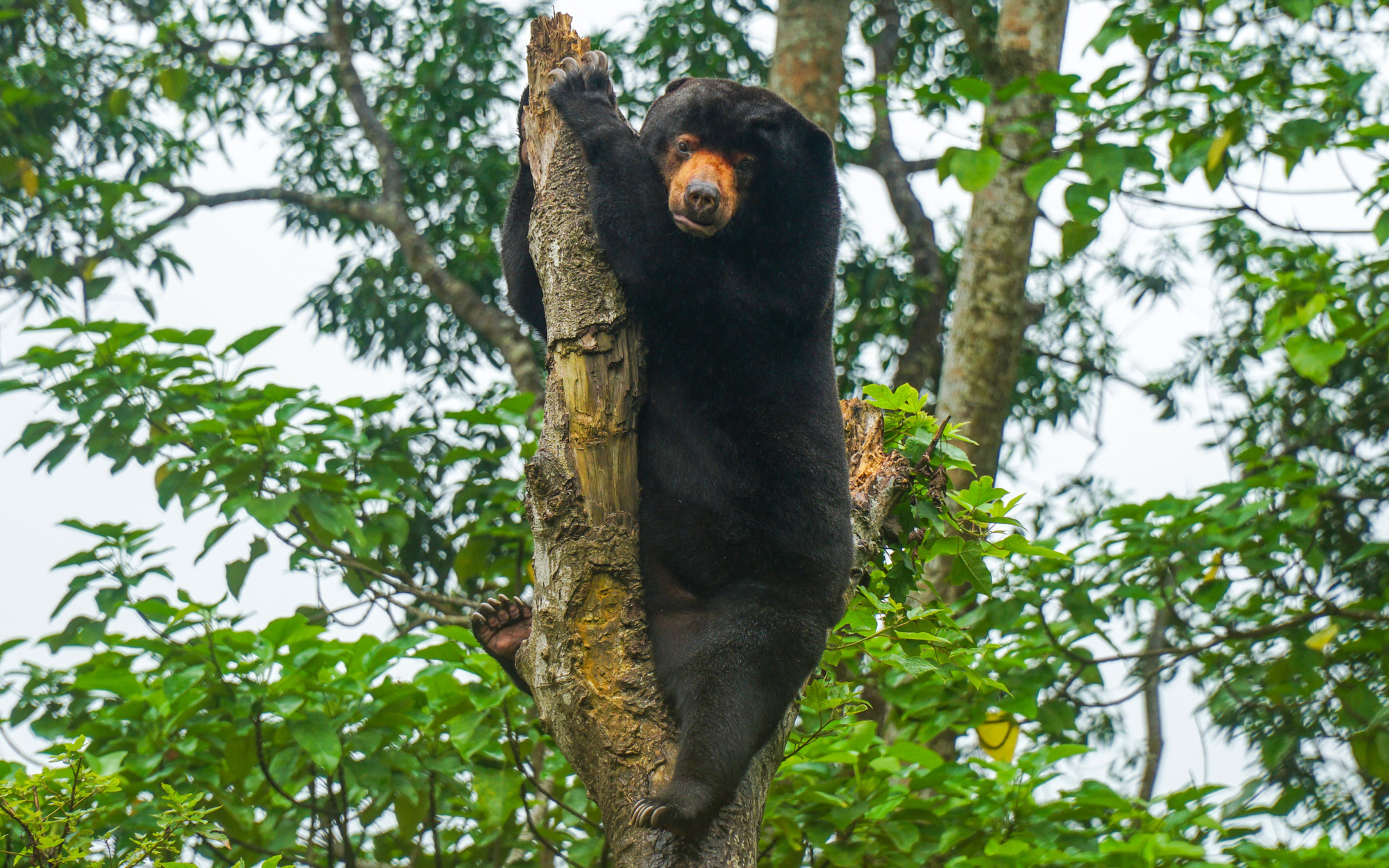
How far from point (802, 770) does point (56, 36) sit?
7909mm

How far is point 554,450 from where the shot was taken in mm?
2303

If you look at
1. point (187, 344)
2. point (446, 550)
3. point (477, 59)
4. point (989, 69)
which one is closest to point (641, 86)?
point (477, 59)

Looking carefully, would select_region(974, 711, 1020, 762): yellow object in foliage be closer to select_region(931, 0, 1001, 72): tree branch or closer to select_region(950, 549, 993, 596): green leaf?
select_region(950, 549, 993, 596): green leaf

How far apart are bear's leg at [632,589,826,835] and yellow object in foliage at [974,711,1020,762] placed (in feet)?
5.23

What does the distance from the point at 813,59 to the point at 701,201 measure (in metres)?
3.08

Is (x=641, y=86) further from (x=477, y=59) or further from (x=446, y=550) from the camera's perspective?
(x=446, y=550)

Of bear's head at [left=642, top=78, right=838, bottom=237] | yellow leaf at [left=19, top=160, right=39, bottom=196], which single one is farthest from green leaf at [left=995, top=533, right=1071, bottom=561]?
yellow leaf at [left=19, top=160, right=39, bottom=196]

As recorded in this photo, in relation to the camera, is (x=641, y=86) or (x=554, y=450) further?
(x=641, y=86)

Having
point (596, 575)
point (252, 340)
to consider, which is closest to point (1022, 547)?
point (596, 575)

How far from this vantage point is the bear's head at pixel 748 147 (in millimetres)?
3053

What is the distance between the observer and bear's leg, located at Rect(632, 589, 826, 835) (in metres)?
2.06

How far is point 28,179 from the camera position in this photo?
21.2 feet

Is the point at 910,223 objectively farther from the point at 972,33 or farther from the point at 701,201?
the point at 701,201

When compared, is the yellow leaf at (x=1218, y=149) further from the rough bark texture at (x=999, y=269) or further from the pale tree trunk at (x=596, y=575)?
the pale tree trunk at (x=596, y=575)
